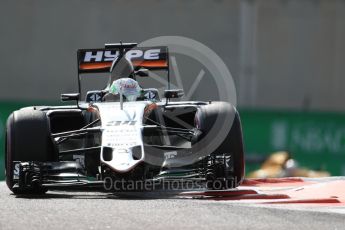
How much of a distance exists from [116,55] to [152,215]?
472cm

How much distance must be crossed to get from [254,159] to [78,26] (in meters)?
11.8

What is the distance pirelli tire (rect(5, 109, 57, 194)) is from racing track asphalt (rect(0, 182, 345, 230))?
95 cm

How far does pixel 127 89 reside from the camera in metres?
12.5

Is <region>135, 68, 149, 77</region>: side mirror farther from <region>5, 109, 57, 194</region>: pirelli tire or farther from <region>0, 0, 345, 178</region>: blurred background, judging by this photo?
<region>0, 0, 345, 178</region>: blurred background

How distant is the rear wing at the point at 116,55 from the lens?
44.6ft

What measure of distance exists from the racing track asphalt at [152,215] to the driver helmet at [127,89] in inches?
83.9

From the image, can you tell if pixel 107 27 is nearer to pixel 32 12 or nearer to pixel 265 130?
pixel 32 12

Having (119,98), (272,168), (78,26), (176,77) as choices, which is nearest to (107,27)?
(78,26)

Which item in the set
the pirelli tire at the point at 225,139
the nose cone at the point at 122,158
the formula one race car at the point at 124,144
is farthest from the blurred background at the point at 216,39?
the nose cone at the point at 122,158

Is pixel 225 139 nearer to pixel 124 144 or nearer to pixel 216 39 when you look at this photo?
pixel 124 144

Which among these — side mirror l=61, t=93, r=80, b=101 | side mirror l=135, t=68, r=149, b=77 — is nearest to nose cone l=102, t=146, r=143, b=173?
side mirror l=61, t=93, r=80, b=101

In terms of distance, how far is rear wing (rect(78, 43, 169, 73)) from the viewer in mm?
13586

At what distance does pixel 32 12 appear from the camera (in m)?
33.6

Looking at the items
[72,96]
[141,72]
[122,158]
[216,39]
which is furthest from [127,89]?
[216,39]
